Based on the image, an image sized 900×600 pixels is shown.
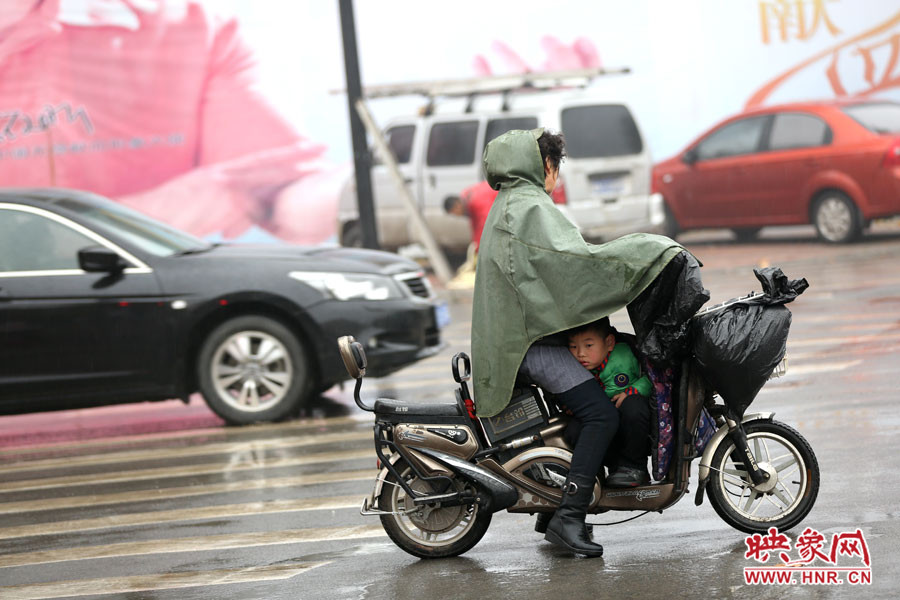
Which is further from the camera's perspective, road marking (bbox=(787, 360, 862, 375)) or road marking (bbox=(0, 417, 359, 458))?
road marking (bbox=(787, 360, 862, 375))

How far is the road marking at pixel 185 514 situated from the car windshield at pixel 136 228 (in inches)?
114

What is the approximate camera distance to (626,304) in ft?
17.1

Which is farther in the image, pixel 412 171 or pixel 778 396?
pixel 412 171

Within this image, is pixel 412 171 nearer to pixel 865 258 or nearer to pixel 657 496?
pixel 865 258

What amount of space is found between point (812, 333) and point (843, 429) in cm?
379

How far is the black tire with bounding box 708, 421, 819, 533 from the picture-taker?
5.47 m

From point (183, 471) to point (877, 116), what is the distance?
12.8m

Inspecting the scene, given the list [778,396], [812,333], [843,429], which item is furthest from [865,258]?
[843,429]

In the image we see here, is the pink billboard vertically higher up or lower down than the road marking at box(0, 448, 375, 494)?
higher up

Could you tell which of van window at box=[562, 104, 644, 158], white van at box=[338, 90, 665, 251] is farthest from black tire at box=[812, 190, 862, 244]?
van window at box=[562, 104, 644, 158]

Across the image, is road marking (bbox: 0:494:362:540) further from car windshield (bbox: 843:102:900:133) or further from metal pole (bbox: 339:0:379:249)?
car windshield (bbox: 843:102:900:133)

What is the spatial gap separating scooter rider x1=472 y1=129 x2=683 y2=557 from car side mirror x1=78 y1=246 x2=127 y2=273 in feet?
14.3

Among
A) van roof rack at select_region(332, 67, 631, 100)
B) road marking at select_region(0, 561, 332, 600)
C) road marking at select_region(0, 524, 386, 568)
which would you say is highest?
van roof rack at select_region(332, 67, 631, 100)

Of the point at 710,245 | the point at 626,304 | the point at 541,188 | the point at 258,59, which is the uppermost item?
the point at 258,59
